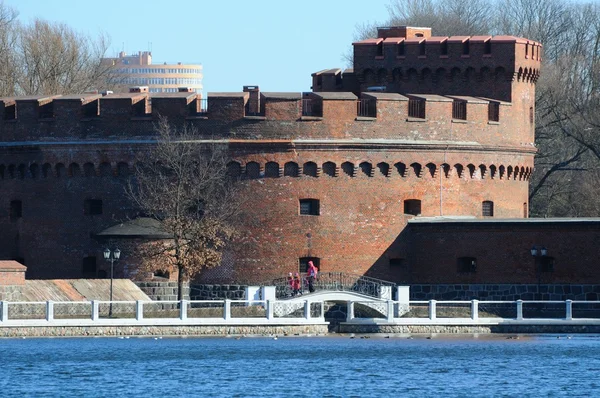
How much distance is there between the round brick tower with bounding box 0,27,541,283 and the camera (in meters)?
63.5

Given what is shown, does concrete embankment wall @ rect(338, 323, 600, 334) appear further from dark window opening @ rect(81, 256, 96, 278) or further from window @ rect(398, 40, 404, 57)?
window @ rect(398, 40, 404, 57)

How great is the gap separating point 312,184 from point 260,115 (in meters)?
2.65

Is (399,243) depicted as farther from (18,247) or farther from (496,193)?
(18,247)

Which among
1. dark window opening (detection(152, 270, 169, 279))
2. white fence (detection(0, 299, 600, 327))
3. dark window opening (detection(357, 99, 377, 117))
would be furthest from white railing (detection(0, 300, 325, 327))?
dark window opening (detection(357, 99, 377, 117))

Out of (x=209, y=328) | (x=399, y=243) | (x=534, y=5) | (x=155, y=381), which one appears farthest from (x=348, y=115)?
(x=534, y=5)

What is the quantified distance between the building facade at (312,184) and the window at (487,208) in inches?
2.7

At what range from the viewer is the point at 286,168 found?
63562 mm

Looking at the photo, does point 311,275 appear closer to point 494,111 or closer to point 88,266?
point 88,266

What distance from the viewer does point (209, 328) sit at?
57031 millimetres

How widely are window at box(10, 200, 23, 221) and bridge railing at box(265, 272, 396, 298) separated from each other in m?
8.86

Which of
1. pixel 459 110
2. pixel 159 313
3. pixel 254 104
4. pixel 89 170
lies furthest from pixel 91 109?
pixel 459 110

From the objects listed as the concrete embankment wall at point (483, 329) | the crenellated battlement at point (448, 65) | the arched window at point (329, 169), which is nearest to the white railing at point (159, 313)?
the concrete embankment wall at point (483, 329)

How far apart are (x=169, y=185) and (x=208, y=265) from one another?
2837 mm

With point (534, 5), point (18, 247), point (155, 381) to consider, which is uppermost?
point (534, 5)
